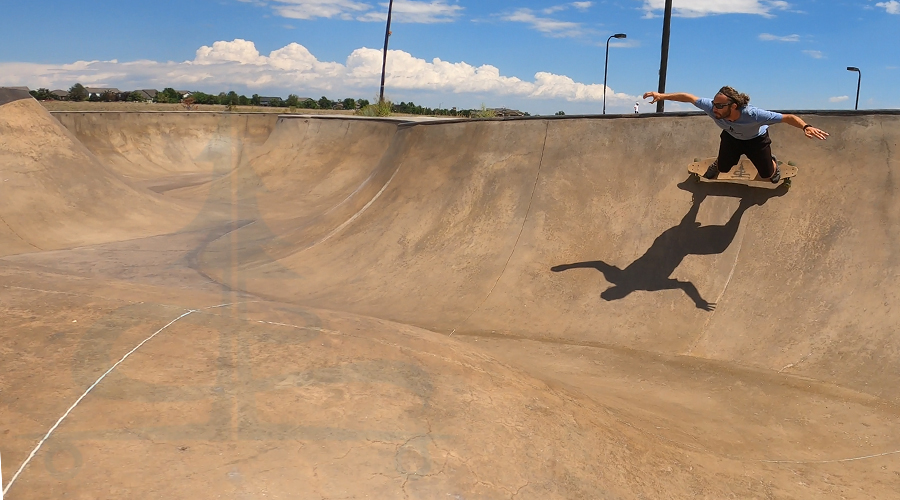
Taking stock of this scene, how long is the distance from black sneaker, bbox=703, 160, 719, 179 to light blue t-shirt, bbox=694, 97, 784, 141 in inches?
19.8

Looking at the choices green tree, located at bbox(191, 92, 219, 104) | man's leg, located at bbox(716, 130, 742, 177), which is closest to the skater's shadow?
man's leg, located at bbox(716, 130, 742, 177)

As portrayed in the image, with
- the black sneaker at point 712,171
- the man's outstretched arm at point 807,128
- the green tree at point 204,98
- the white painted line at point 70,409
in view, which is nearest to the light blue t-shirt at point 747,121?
the man's outstretched arm at point 807,128

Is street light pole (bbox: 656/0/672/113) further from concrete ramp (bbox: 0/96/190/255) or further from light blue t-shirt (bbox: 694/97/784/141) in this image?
concrete ramp (bbox: 0/96/190/255)

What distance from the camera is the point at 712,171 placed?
645cm

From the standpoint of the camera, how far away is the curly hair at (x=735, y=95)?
5.50m

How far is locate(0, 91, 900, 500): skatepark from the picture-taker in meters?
2.72

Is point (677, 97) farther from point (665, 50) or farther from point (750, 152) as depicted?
point (665, 50)

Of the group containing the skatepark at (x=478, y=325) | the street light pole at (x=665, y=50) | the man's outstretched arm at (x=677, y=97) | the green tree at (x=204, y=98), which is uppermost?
the green tree at (x=204, y=98)

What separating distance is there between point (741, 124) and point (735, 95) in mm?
317

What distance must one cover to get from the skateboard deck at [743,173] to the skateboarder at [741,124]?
143 mm

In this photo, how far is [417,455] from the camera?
9.05ft

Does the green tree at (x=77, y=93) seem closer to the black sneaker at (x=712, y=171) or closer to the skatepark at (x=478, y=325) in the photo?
the skatepark at (x=478, y=325)

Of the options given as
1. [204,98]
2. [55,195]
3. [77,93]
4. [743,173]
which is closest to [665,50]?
[743,173]

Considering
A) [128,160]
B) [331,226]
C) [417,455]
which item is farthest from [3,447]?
[128,160]
